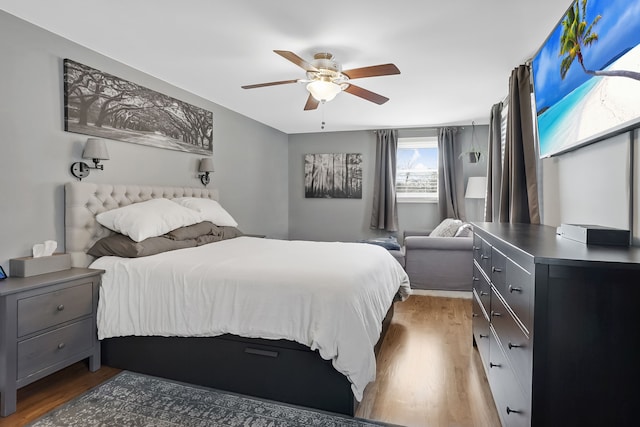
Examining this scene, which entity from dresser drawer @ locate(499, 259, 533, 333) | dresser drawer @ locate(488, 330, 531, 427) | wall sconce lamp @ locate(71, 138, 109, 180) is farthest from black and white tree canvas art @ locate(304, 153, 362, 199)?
dresser drawer @ locate(499, 259, 533, 333)

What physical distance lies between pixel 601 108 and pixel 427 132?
15.5 feet

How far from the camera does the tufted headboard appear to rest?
269cm

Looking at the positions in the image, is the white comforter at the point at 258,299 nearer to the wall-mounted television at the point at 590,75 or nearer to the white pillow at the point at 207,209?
the white pillow at the point at 207,209

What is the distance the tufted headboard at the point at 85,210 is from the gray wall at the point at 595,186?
332 cm

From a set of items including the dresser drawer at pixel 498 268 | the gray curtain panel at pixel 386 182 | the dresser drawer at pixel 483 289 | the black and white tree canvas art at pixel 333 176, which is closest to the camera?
the dresser drawer at pixel 498 268

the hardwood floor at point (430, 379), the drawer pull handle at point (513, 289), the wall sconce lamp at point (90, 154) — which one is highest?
the wall sconce lamp at point (90, 154)

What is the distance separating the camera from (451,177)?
597 cm

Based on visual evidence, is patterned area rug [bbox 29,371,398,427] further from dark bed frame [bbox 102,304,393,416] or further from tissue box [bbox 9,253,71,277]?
tissue box [bbox 9,253,71,277]

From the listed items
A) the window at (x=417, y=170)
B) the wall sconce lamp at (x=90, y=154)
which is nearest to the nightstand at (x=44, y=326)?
the wall sconce lamp at (x=90, y=154)

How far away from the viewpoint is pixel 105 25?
8.34 feet

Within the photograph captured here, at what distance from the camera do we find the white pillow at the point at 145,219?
2.74 m

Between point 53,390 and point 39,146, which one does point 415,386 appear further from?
point 39,146

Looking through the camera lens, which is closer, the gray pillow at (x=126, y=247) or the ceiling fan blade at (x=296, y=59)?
the ceiling fan blade at (x=296, y=59)

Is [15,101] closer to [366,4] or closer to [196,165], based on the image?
[196,165]
